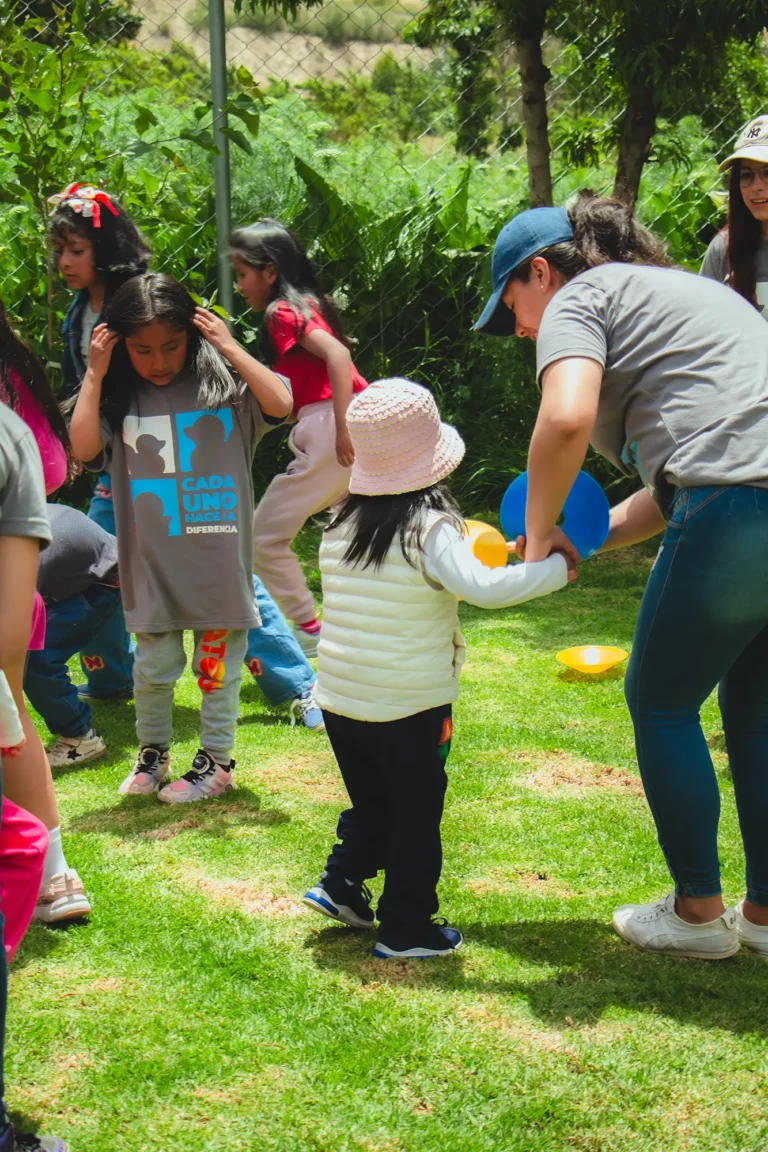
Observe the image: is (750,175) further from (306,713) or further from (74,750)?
(74,750)

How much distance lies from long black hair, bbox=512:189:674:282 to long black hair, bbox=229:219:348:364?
77.5 inches

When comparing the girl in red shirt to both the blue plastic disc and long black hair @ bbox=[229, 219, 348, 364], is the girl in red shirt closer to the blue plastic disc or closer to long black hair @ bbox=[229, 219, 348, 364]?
long black hair @ bbox=[229, 219, 348, 364]

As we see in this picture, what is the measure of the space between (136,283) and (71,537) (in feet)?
3.26

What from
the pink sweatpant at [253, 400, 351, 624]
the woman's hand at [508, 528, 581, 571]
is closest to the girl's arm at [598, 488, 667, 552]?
the woman's hand at [508, 528, 581, 571]

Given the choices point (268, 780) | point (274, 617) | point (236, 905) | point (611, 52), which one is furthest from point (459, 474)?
point (236, 905)

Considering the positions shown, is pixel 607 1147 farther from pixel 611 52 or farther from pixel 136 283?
pixel 611 52

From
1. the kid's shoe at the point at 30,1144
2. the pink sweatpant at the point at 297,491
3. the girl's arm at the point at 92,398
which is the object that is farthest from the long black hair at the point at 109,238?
the kid's shoe at the point at 30,1144

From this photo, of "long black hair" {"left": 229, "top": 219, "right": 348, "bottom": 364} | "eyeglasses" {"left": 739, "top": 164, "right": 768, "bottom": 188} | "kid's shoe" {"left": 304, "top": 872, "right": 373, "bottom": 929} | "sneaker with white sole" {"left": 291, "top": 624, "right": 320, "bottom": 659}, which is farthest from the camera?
"sneaker with white sole" {"left": 291, "top": 624, "right": 320, "bottom": 659}

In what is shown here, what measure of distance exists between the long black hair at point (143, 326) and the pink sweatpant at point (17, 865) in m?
1.75

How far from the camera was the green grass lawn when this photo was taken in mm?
2107

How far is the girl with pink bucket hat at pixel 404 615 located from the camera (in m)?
2.57

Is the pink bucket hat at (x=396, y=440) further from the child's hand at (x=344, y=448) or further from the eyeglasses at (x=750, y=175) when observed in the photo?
the child's hand at (x=344, y=448)

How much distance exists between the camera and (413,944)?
2.67 m

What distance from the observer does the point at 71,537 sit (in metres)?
4.14
